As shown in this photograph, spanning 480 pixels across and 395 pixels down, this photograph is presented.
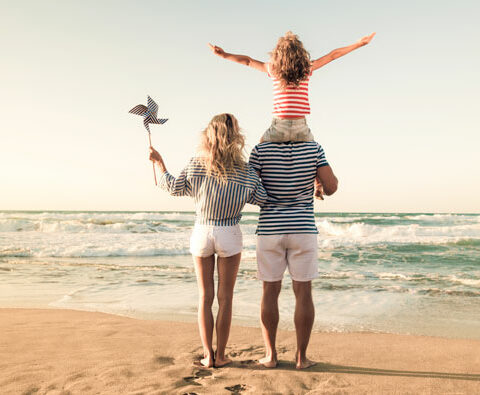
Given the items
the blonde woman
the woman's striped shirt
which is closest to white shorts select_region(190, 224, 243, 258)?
the blonde woman

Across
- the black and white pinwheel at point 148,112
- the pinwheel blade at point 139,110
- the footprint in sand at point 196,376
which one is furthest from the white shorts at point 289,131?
the footprint in sand at point 196,376

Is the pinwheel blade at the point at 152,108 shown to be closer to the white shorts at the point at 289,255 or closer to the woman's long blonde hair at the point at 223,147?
the woman's long blonde hair at the point at 223,147

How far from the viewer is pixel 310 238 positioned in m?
3.29

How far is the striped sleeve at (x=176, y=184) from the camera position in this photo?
3.33 meters

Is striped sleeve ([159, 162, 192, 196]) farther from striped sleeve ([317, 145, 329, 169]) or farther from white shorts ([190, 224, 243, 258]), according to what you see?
striped sleeve ([317, 145, 329, 169])

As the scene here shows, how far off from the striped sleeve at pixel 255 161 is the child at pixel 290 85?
4.6 inches

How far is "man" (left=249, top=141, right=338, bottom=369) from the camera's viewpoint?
10.8ft

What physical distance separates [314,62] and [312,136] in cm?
61

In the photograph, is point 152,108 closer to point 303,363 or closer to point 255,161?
point 255,161

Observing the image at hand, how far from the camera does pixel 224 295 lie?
334 centimetres

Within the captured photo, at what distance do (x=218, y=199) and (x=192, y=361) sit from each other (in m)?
1.39

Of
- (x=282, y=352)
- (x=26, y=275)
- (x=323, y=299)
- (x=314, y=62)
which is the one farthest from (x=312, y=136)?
(x=26, y=275)

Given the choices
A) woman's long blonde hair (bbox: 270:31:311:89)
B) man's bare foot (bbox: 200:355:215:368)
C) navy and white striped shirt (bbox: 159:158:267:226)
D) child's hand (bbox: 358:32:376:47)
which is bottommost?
man's bare foot (bbox: 200:355:215:368)

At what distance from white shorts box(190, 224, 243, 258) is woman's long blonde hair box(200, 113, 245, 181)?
40 cm
